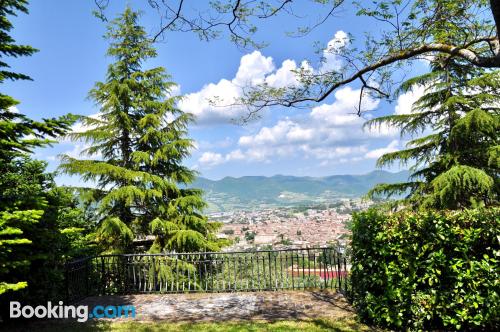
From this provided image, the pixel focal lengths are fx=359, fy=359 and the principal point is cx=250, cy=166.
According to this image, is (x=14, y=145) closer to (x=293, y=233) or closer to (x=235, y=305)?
(x=235, y=305)

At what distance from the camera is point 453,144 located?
40.0 ft

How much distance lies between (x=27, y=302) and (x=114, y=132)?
29.9 ft

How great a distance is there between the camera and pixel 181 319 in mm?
7344

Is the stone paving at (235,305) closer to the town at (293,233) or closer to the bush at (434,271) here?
the bush at (434,271)

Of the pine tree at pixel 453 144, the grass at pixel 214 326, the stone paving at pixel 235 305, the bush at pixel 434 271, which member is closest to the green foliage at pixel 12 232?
the grass at pixel 214 326

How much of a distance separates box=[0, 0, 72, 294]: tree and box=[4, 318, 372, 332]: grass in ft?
3.91

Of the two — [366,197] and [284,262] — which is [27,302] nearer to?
[284,262]

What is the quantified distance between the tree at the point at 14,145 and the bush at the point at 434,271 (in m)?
5.59

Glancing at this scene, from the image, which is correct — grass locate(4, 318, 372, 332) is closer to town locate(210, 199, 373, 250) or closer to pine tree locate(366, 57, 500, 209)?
town locate(210, 199, 373, 250)

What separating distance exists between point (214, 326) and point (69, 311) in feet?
12.0

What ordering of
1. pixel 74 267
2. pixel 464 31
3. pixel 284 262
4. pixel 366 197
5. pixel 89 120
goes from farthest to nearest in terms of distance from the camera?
pixel 89 120 → pixel 366 197 → pixel 284 262 → pixel 74 267 → pixel 464 31

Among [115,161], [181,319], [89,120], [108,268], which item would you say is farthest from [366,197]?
[89,120]

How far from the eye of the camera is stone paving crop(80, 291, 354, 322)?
7352mm

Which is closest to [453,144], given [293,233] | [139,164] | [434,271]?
[434,271]
